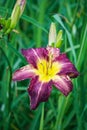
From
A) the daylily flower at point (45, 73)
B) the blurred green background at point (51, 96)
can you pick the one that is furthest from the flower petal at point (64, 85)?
the blurred green background at point (51, 96)

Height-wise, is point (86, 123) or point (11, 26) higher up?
point (11, 26)

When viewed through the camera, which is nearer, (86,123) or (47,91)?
(47,91)

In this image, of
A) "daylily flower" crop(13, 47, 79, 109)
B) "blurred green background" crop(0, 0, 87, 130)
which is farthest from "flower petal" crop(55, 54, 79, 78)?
"blurred green background" crop(0, 0, 87, 130)

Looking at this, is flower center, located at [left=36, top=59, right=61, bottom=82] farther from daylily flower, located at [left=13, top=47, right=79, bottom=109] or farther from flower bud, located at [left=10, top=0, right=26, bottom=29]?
flower bud, located at [left=10, top=0, right=26, bottom=29]

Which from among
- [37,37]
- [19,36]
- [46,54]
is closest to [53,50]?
[46,54]

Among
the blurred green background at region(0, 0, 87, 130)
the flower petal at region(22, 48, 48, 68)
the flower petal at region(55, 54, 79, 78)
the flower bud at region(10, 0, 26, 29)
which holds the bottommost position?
the blurred green background at region(0, 0, 87, 130)

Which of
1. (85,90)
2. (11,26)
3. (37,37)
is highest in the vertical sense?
(11,26)

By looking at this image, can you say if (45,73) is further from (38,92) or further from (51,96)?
(51,96)

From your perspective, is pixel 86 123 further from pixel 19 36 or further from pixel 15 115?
pixel 19 36
